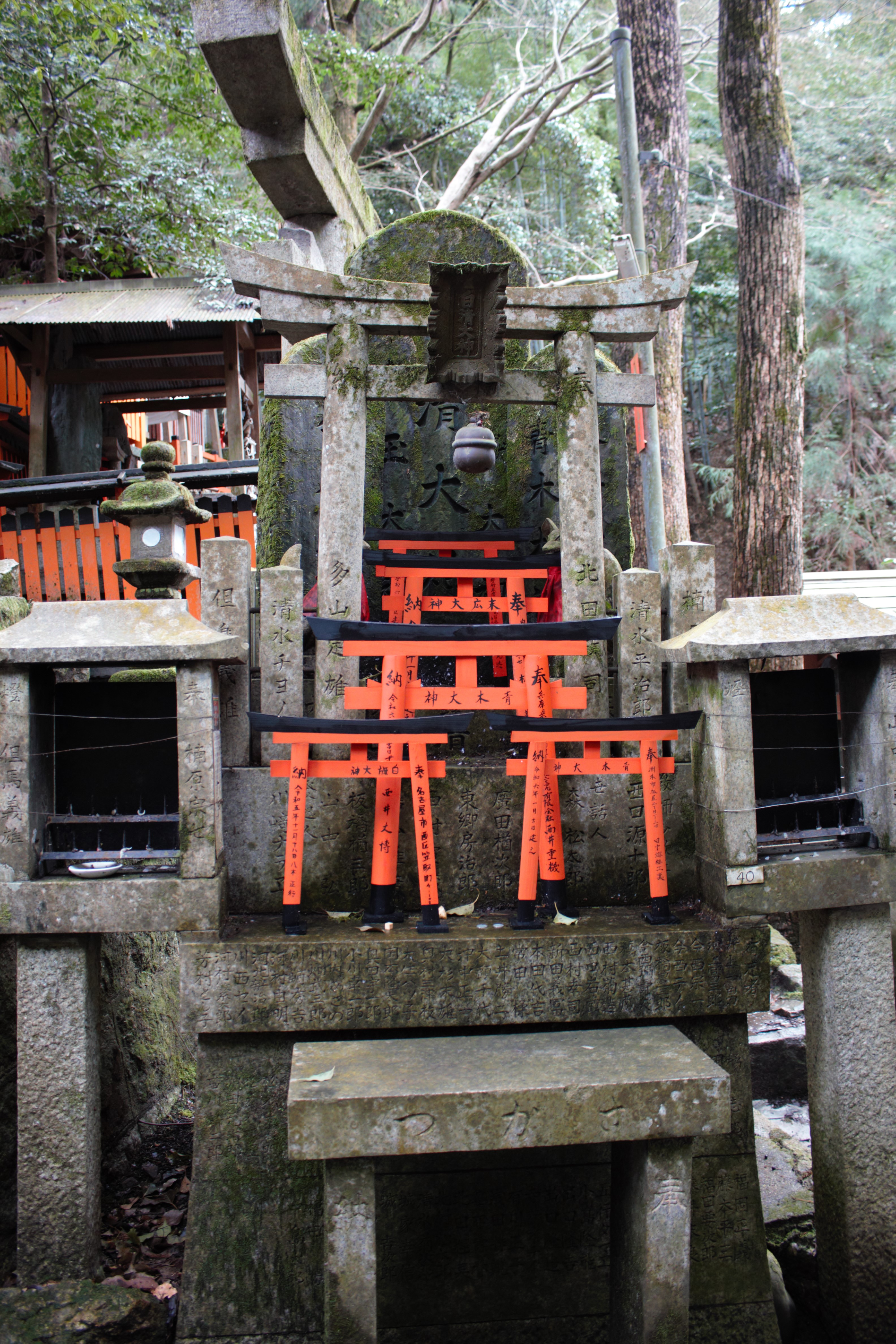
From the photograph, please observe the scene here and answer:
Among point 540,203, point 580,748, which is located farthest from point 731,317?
point 580,748

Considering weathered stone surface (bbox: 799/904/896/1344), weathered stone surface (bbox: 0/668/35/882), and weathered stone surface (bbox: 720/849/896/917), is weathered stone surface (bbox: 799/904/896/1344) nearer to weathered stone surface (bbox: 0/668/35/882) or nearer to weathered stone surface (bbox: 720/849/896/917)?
weathered stone surface (bbox: 720/849/896/917)

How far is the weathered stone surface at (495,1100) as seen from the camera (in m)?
3.19

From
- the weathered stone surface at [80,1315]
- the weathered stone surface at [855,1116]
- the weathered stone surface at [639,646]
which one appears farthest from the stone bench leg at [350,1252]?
the weathered stone surface at [639,646]

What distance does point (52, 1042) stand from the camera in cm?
407

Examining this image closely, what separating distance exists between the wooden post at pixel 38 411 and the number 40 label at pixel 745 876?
41.9ft

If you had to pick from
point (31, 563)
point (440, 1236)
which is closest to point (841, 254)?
point (31, 563)

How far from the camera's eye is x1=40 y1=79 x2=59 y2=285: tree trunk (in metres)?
13.1

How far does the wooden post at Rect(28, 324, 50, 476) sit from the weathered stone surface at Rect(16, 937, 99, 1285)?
1142cm

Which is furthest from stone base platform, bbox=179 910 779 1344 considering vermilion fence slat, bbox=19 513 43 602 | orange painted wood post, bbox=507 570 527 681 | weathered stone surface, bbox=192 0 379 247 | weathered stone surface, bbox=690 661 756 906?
vermilion fence slat, bbox=19 513 43 602

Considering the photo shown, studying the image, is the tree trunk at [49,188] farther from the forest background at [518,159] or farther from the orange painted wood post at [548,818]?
the orange painted wood post at [548,818]

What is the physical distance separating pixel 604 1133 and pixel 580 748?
2.00 m

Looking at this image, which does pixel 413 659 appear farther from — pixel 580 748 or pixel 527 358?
pixel 527 358

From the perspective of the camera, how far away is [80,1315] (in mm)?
3734

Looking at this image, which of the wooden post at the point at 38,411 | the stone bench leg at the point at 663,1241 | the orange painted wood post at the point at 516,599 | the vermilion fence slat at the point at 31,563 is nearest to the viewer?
the stone bench leg at the point at 663,1241
